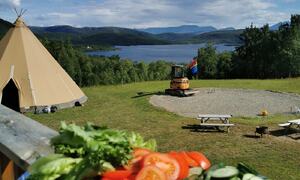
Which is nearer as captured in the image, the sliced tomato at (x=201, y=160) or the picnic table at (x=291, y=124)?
the sliced tomato at (x=201, y=160)

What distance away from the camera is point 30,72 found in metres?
20.6

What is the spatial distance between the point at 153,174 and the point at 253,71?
56165 mm

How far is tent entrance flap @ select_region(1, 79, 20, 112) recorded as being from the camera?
2058 cm

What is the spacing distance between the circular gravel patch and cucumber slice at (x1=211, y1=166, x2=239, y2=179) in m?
18.6

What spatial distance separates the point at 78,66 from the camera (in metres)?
65.2

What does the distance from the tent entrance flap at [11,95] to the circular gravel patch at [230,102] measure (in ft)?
22.8

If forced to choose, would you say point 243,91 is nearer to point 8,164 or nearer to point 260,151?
point 260,151

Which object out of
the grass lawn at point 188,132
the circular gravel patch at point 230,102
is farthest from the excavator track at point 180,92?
the grass lawn at point 188,132

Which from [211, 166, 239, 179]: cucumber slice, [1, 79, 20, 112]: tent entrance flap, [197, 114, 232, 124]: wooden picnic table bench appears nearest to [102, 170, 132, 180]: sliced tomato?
[211, 166, 239, 179]: cucumber slice

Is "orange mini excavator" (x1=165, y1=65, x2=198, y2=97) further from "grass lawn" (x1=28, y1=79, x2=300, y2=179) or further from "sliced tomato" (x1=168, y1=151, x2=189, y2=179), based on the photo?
"sliced tomato" (x1=168, y1=151, x2=189, y2=179)

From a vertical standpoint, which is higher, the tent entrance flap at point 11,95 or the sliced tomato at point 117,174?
the sliced tomato at point 117,174

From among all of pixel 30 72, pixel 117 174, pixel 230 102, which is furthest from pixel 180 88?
pixel 117 174

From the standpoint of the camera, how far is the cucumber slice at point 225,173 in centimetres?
130

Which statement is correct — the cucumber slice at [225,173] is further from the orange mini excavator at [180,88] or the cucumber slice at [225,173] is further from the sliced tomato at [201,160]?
the orange mini excavator at [180,88]
